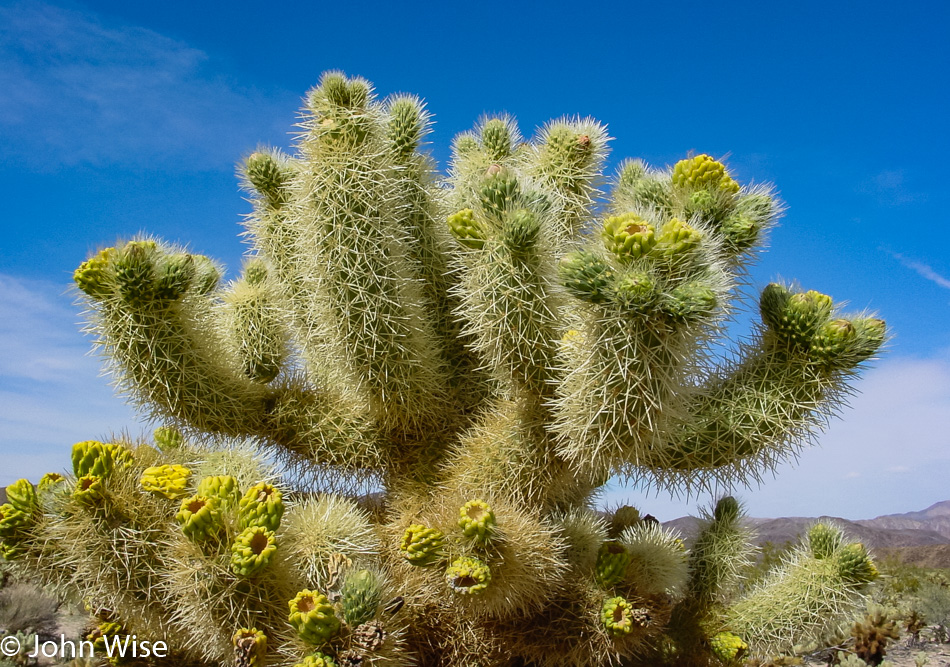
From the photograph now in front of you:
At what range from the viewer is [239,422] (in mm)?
4742

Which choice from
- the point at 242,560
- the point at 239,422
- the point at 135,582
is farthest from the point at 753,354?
the point at 135,582

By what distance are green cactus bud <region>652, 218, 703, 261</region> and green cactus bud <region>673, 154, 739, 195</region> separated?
129 centimetres

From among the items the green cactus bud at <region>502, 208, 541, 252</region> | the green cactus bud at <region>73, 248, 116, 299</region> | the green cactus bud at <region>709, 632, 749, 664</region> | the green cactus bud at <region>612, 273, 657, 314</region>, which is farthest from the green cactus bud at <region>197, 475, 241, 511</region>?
the green cactus bud at <region>709, 632, 749, 664</region>

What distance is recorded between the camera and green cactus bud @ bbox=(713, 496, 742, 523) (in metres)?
5.28

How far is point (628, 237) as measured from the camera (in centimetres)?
310

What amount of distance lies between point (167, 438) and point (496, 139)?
325 centimetres

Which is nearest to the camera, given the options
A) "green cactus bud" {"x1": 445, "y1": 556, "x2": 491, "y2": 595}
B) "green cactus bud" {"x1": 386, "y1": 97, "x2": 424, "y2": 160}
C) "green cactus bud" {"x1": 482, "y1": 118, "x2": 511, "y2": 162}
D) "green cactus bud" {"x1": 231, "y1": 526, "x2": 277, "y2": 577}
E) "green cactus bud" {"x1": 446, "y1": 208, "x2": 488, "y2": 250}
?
"green cactus bud" {"x1": 231, "y1": 526, "x2": 277, "y2": 577}

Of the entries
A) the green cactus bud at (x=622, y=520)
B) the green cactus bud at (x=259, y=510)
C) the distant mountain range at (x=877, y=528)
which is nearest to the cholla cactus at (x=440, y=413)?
the green cactus bud at (x=259, y=510)

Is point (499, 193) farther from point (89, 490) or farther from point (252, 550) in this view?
point (89, 490)

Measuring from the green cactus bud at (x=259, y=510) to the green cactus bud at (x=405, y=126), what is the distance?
7.68ft

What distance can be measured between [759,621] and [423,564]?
8.86 feet

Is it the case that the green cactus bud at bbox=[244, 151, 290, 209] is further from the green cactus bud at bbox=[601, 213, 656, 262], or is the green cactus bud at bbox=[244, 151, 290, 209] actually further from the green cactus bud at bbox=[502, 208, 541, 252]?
the green cactus bud at bbox=[601, 213, 656, 262]

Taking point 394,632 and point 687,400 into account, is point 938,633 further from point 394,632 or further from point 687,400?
point 394,632

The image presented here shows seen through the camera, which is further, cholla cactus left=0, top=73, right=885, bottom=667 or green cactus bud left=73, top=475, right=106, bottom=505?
green cactus bud left=73, top=475, right=106, bottom=505
